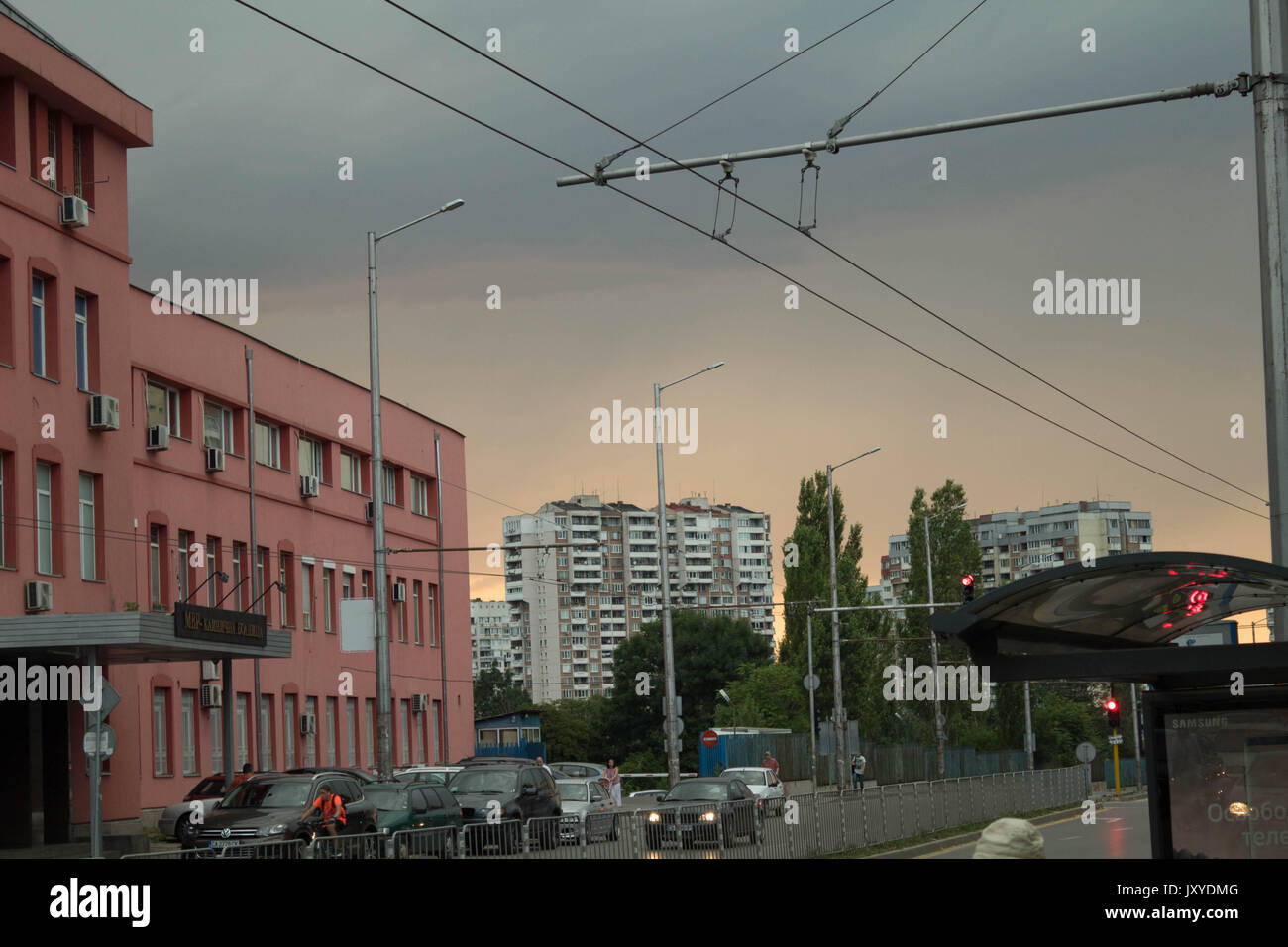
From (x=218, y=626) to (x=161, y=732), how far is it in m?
9.84

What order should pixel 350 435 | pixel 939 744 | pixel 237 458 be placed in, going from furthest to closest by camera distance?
pixel 939 744 → pixel 350 435 → pixel 237 458

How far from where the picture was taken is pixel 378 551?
34.0 meters

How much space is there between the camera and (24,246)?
1282 inches

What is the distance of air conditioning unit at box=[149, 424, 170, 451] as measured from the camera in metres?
40.6

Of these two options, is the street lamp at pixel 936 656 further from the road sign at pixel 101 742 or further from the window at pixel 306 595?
the road sign at pixel 101 742

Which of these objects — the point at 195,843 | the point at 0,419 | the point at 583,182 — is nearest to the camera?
the point at 583,182

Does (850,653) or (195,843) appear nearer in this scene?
(195,843)

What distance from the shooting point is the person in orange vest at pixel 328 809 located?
23938 millimetres

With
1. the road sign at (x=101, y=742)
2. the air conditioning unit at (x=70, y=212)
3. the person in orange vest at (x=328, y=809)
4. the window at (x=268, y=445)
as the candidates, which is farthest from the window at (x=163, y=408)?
the person in orange vest at (x=328, y=809)

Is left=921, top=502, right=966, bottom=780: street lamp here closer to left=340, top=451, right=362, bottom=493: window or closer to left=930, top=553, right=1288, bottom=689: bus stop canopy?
left=340, top=451, right=362, bottom=493: window

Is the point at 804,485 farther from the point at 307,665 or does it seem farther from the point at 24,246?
the point at 24,246

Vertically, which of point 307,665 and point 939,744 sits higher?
point 307,665
